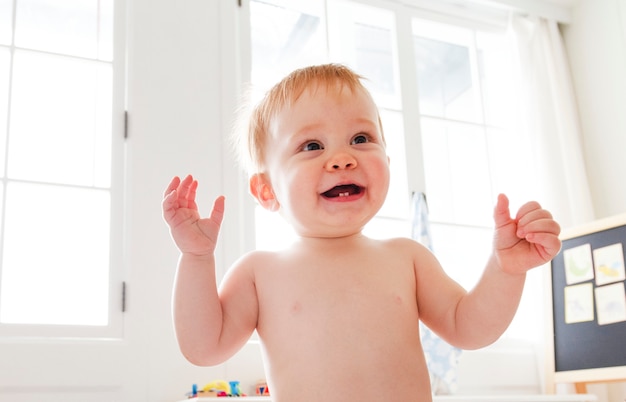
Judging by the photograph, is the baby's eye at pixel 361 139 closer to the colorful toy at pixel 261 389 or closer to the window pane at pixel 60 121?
the colorful toy at pixel 261 389

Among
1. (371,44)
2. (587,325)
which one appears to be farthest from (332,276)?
(371,44)

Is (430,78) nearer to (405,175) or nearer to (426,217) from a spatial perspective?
(405,175)

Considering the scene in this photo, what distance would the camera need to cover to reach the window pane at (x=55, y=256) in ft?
7.72

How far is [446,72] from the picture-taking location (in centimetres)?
387

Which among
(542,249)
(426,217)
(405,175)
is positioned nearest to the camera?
(542,249)

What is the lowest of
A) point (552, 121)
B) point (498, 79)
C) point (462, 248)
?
point (462, 248)

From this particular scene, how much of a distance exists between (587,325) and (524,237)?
6.67 ft

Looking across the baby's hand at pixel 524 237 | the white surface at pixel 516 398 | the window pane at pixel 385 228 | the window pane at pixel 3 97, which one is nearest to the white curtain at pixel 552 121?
the window pane at pixel 385 228

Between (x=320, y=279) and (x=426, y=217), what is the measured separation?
6.29 feet

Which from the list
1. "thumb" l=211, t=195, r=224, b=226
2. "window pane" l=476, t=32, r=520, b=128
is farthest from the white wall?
"thumb" l=211, t=195, r=224, b=226

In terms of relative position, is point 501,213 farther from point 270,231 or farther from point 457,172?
point 457,172

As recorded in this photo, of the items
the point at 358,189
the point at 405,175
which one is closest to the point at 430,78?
the point at 405,175

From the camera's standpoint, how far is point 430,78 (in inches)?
151

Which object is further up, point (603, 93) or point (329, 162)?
point (603, 93)
